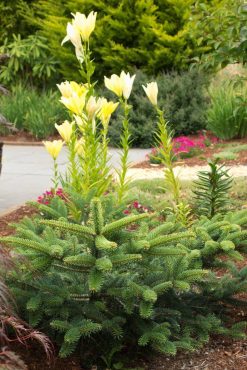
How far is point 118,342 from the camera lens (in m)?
3.57

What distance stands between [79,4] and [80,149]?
32.7 ft

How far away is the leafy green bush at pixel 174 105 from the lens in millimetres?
12805

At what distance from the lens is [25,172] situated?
989 cm

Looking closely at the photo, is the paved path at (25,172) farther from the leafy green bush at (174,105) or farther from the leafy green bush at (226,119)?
the leafy green bush at (226,119)

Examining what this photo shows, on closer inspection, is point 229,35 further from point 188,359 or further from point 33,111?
point 33,111

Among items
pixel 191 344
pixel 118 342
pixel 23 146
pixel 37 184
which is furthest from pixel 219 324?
pixel 23 146

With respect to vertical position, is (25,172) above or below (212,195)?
below

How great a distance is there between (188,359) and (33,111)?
1006 centimetres

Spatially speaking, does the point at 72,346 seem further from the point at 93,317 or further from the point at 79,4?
the point at 79,4

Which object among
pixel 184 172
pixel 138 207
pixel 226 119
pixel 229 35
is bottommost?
pixel 138 207

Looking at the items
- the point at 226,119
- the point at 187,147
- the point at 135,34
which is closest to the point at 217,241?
the point at 187,147

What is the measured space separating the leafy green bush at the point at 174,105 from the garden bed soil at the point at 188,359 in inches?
352

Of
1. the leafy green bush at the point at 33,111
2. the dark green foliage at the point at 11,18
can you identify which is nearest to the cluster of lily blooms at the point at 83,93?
the leafy green bush at the point at 33,111

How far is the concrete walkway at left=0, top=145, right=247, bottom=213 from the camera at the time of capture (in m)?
8.12
